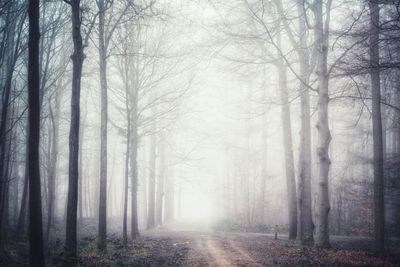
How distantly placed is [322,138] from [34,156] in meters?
8.77

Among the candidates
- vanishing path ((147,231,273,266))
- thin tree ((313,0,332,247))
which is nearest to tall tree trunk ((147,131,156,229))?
vanishing path ((147,231,273,266))

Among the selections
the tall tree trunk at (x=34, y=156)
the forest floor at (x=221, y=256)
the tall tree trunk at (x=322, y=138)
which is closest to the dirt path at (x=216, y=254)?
the forest floor at (x=221, y=256)

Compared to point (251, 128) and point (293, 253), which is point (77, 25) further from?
point (251, 128)

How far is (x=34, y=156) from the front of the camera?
6.73 meters

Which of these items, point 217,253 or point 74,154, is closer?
point 74,154

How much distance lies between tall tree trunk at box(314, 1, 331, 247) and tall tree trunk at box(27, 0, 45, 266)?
8.42 m

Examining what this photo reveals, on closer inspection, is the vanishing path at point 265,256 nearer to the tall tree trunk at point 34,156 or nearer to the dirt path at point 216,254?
the dirt path at point 216,254

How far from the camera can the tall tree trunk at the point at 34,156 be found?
6676mm

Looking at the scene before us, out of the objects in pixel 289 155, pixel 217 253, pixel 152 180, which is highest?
pixel 289 155

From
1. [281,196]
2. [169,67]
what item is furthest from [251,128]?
[169,67]

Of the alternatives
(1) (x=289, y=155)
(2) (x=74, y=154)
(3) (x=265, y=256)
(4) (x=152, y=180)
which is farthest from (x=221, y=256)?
(4) (x=152, y=180)

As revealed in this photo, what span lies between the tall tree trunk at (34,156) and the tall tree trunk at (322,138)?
8.42 metres

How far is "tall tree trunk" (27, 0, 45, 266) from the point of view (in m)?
6.68

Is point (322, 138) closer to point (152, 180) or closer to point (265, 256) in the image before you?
point (265, 256)
